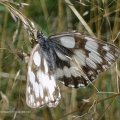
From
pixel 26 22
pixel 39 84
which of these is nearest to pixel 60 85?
pixel 39 84

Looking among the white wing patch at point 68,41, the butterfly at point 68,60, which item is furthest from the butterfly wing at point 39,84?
the white wing patch at point 68,41

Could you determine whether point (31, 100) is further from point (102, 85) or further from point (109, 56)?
point (102, 85)

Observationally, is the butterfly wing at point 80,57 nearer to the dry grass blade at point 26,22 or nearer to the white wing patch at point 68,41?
the white wing patch at point 68,41

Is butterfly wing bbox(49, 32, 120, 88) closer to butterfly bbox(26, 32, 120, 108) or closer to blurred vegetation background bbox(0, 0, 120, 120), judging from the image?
butterfly bbox(26, 32, 120, 108)

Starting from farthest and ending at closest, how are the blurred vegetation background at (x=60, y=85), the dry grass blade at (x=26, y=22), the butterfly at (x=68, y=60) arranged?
the blurred vegetation background at (x=60, y=85), the butterfly at (x=68, y=60), the dry grass blade at (x=26, y=22)

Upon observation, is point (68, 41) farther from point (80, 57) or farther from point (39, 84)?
Result: point (39, 84)

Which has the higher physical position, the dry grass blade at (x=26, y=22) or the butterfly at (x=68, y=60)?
the dry grass blade at (x=26, y=22)

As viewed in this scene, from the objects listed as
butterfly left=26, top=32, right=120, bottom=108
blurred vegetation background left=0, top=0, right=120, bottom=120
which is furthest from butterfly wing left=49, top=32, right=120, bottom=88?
blurred vegetation background left=0, top=0, right=120, bottom=120
